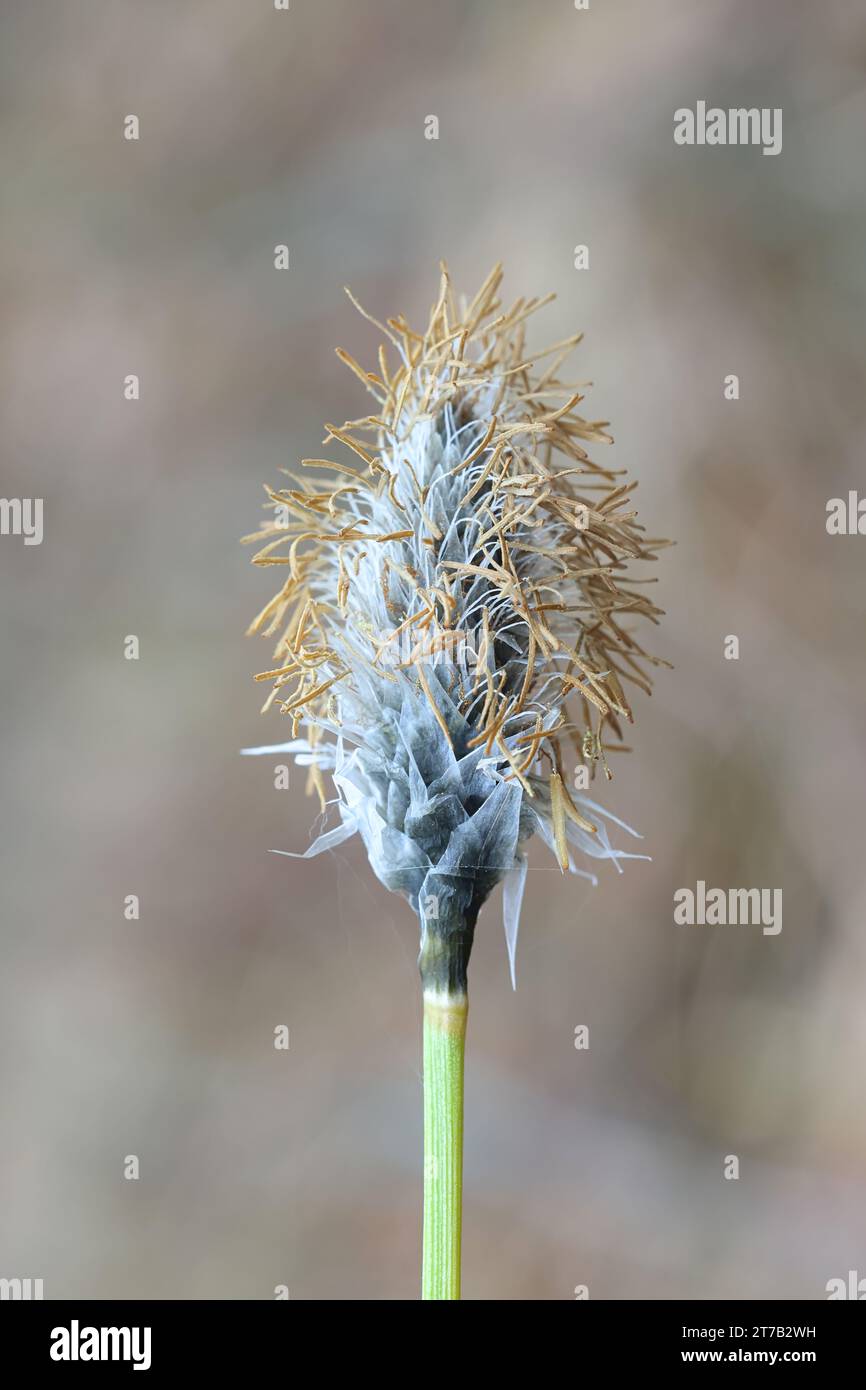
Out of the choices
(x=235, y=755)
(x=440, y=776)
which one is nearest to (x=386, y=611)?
(x=440, y=776)
